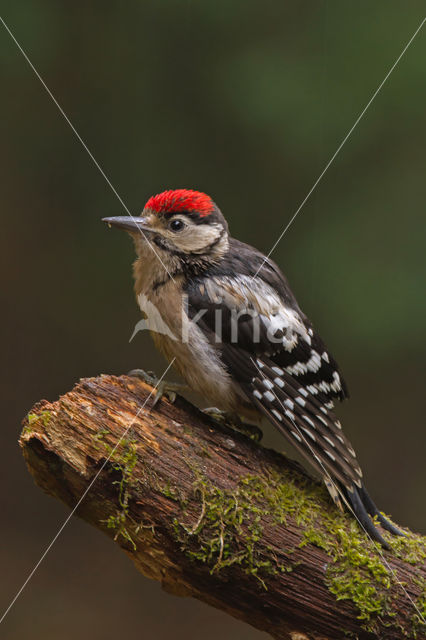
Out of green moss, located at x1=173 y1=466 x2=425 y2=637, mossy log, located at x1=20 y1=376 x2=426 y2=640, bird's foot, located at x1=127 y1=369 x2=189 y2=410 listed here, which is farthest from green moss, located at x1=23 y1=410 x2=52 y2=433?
green moss, located at x1=173 y1=466 x2=425 y2=637

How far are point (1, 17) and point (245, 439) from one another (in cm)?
241

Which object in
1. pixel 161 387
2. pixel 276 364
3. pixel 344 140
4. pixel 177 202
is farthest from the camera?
pixel 344 140

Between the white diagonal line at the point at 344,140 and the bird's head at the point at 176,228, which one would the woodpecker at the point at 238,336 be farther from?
the white diagonal line at the point at 344,140

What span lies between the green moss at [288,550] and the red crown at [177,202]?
2.88ft

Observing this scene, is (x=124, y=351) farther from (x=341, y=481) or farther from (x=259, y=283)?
(x=341, y=481)

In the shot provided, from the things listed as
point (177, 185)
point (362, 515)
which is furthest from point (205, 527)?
point (177, 185)

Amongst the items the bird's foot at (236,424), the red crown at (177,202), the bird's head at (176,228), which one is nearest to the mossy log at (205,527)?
the bird's foot at (236,424)

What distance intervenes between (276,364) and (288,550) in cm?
56

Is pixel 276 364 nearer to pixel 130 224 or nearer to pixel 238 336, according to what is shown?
pixel 238 336

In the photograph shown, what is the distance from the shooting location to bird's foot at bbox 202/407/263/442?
2232 millimetres

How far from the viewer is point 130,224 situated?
7.13 feet

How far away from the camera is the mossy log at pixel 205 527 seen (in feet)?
5.90

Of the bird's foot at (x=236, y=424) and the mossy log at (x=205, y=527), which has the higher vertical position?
the bird's foot at (x=236, y=424)

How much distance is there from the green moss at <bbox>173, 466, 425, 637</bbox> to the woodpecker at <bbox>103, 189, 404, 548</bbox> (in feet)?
0.29
